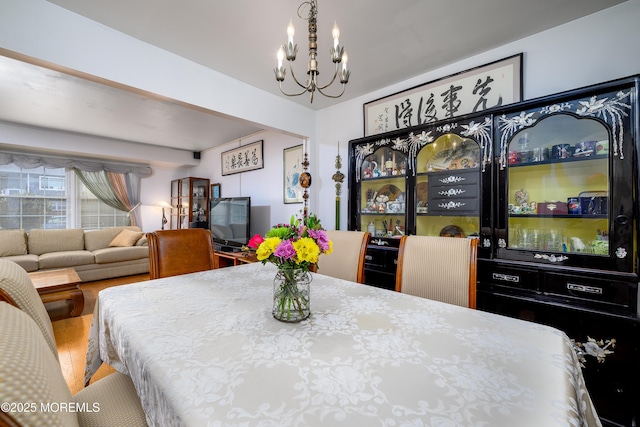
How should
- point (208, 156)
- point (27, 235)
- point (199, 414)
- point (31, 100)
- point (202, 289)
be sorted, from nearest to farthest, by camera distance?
1. point (199, 414)
2. point (202, 289)
3. point (31, 100)
4. point (27, 235)
5. point (208, 156)

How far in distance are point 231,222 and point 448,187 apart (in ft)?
10.7

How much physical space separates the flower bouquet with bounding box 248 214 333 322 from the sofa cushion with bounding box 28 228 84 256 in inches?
195

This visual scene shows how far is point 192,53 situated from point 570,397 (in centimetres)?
268

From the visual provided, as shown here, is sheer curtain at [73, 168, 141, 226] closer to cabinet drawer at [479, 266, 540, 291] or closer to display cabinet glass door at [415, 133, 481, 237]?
display cabinet glass door at [415, 133, 481, 237]

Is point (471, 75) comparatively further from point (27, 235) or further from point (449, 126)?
point (27, 235)

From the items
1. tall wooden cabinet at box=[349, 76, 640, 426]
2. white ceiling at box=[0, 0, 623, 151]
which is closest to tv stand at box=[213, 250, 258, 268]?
tall wooden cabinet at box=[349, 76, 640, 426]

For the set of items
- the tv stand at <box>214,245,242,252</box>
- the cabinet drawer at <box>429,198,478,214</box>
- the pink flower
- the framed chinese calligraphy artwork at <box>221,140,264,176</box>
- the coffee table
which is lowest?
the coffee table

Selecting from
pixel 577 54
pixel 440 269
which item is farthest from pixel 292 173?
pixel 577 54

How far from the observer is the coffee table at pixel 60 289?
→ 252 cm

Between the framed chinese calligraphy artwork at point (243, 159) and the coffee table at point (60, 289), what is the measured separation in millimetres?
2550

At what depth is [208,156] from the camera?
5461mm

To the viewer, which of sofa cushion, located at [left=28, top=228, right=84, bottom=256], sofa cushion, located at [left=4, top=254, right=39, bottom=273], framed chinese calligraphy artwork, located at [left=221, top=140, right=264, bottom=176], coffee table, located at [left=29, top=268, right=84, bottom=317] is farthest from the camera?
framed chinese calligraphy artwork, located at [left=221, top=140, right=264, bottom=176]

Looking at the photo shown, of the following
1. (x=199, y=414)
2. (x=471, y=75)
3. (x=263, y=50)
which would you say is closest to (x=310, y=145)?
(x=263, y=50)

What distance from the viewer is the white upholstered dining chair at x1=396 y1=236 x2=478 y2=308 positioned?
1.27 meters
